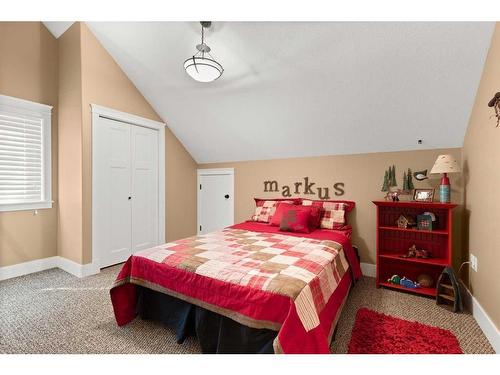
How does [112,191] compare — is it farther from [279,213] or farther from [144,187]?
[279,213]

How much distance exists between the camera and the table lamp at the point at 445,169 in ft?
7.13

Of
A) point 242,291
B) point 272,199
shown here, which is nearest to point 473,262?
point 242,291

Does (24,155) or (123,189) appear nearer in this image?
(24,155)

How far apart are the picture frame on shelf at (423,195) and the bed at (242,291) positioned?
0.98m

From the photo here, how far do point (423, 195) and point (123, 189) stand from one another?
3.55 m

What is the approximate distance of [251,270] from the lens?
1.46 metres

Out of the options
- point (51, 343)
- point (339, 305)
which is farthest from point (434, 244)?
point (51, 343)

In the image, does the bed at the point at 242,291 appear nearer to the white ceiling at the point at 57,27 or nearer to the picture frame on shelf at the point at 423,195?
the picture frame on shelf at the point at 423,195

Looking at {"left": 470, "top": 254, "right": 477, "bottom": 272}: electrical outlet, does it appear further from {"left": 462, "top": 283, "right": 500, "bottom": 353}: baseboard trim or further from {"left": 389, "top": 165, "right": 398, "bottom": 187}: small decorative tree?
{"left": 389, "top": 165, "right": 398, "bottom": 187}: small decorative tree

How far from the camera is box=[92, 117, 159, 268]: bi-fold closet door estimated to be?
2928 mm

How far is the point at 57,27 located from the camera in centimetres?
295

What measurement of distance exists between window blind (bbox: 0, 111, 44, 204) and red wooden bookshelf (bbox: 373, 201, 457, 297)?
395cm
